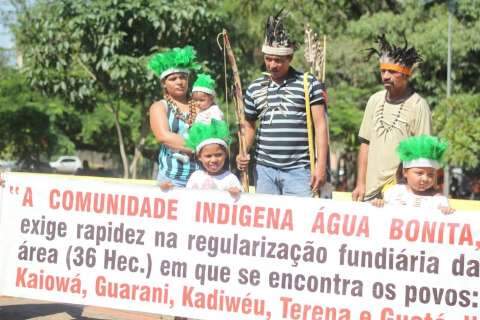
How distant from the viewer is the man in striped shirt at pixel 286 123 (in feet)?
19.9

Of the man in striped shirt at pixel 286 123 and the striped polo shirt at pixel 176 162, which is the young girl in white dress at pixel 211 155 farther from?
the man in striped shirt at pixel 286 123

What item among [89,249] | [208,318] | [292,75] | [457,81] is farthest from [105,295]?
[457,81]

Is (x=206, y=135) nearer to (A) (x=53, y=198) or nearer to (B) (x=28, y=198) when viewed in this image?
(A) (x=53, y=198)

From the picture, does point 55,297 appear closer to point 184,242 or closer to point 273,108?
point 184,242

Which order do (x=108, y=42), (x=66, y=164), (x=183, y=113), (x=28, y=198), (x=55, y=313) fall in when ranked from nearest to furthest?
(x=28, y=198) < (x=183, y=113) < (x=55, y=313) < (x=108, y=42) < (x=66, y=164)

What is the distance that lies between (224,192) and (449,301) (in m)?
1.42

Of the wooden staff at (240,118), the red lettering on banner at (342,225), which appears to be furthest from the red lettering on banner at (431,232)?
the wooden staff at (240,118)

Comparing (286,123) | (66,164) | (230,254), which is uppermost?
(286,123)

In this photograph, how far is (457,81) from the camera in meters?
26.1

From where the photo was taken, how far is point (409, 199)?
5492mm

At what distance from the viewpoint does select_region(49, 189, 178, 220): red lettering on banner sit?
5660 millimetres

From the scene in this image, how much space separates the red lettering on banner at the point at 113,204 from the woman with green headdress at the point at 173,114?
0.41 m

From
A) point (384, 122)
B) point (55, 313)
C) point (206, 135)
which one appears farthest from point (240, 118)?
point (55, 313)

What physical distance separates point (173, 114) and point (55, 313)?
1.94m
